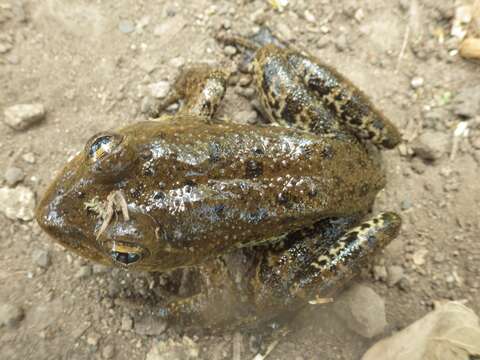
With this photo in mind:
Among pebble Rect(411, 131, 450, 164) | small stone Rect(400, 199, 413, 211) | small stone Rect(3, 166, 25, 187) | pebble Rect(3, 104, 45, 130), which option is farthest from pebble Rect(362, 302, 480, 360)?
pebble Rect(3, 104, 45, 130)

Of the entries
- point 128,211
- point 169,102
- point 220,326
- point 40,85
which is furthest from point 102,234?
point 40,85

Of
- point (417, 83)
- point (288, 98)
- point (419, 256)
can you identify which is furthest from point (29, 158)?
point (417, 83)

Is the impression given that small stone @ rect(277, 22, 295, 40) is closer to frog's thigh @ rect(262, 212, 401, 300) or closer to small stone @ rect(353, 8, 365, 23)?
small stone @ rect(353, 8, 365, 23)

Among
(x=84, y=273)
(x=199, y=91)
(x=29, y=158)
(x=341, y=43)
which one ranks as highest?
(x=341, y=43)

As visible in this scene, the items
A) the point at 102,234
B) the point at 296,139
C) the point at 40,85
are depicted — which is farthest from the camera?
the point at 40,85

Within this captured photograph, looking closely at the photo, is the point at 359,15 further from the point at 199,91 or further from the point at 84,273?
the point at 84,273

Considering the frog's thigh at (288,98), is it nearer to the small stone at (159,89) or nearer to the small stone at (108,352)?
the small stone at (159,89)

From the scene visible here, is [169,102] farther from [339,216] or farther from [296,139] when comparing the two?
[339,216]
